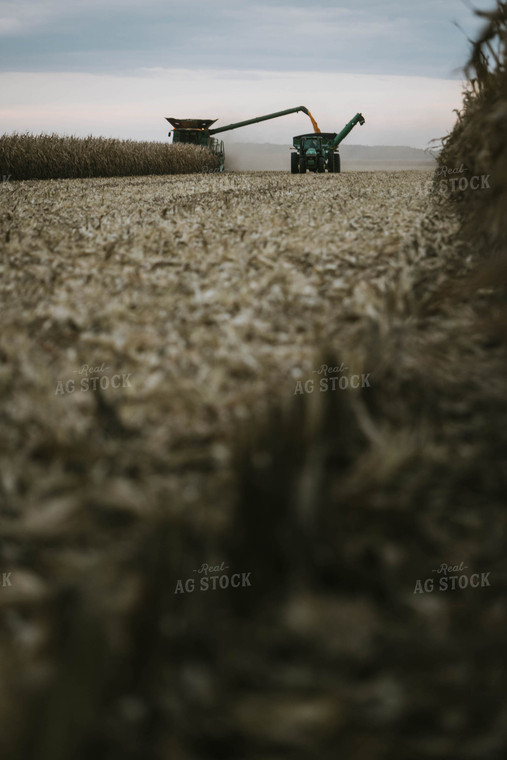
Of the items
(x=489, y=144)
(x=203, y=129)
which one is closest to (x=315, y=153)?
(x=203, y=129)

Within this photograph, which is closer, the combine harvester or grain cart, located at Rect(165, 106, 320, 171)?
the combine harvester

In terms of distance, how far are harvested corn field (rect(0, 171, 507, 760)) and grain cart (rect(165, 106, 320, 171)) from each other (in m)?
19.1

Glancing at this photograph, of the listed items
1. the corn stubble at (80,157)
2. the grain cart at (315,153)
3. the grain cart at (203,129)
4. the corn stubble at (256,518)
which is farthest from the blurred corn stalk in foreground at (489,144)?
the grain cart at (203,129)

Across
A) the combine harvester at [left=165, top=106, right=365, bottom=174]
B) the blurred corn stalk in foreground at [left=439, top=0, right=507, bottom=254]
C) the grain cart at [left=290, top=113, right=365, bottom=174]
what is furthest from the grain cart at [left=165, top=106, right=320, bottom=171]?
the blurred corn stalk in foreground at [left=439, top=0, right=507, bottom=254]

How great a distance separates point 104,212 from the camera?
5684 mm

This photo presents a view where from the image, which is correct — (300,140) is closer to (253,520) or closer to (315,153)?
(315,153)

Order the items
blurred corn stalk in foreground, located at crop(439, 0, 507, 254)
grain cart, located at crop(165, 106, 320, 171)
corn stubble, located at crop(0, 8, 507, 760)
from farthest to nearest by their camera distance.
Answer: grain cart, located at crop(165, 106, 320, 171), blurred corn stalk in foreground, located at crop(439, 0, 507, 254), corn stubble, located at crop(0, 8, 507, 760)

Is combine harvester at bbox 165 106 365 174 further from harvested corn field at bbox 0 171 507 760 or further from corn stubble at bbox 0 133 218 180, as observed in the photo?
harvested corn field at bbox 0 171 507 760

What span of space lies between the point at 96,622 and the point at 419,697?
53cm

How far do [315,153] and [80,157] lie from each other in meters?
6.51

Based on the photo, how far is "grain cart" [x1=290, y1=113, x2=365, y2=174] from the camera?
57.9ft

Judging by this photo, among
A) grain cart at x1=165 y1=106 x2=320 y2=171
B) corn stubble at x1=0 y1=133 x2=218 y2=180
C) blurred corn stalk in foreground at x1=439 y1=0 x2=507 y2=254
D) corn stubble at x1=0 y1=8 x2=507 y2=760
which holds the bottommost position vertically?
corn stubble at x1=0 y1=8 x2=507 y2=760

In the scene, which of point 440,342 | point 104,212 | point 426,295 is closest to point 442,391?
point 440,342

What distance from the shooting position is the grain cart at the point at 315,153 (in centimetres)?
1764
